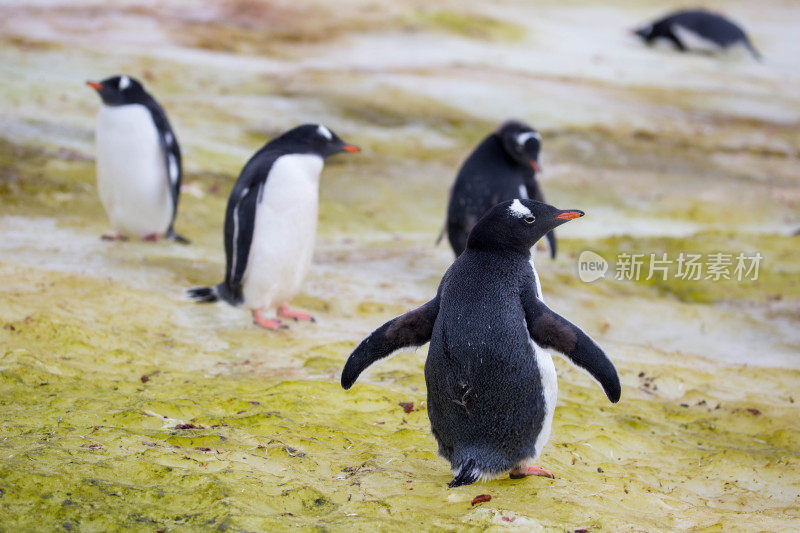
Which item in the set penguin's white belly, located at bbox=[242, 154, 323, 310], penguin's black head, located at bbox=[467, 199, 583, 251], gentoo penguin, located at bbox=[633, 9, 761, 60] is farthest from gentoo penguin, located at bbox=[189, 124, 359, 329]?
gentoo penguin, located at bbox=[633, 9, 761, 60]

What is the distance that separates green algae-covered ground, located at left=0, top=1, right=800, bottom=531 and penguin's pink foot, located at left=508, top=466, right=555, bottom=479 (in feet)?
0.16

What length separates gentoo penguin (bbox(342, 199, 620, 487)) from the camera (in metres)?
3.53

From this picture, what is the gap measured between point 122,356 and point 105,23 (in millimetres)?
12180

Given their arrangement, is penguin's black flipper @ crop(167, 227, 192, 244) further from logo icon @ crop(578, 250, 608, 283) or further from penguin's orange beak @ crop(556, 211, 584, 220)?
penguin's orange beak @ crop(556, 211, 584, 220)

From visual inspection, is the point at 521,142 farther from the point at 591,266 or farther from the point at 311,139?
the point at 591,266

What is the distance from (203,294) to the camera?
6215 mm

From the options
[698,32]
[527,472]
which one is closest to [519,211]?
[527,472]

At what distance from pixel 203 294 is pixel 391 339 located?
281 centimetres

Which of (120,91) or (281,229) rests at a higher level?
(120,91)

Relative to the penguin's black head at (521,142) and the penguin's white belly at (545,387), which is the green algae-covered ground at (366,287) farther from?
the penguin's black head at (521,142)

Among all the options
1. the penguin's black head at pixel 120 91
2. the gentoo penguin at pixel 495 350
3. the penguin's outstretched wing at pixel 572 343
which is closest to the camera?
the penguin's outstretched wing at pixel 572 343

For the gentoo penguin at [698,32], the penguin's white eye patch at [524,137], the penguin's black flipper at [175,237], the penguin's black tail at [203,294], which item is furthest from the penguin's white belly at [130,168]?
the gentoo penguin at [698,32]

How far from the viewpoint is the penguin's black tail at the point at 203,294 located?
622cm

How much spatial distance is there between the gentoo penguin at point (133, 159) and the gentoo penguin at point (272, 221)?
1915mm
